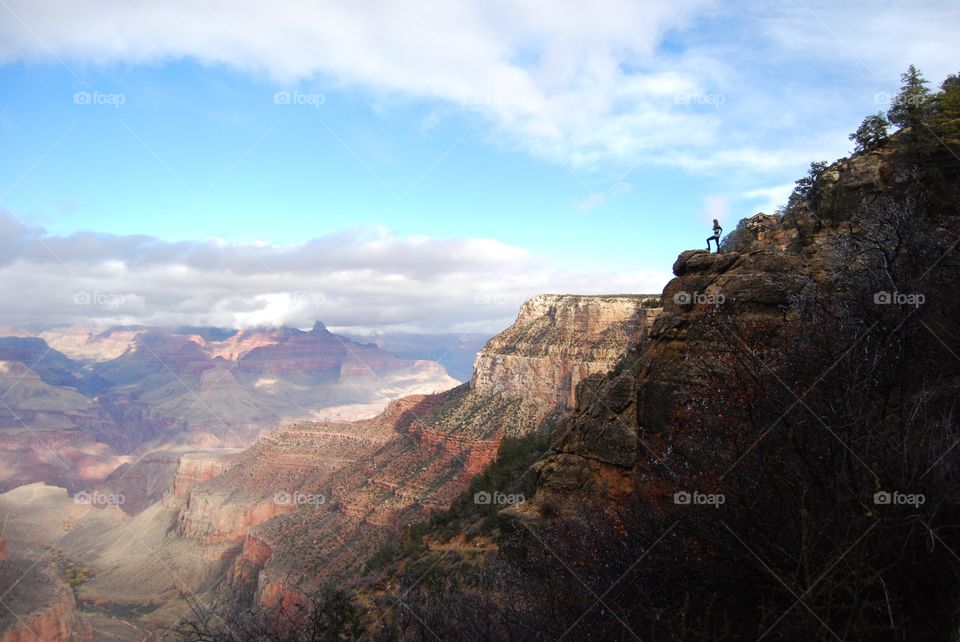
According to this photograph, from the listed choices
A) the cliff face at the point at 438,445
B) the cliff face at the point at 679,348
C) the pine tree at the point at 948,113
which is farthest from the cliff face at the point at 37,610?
the pine tree at the point at 948,113

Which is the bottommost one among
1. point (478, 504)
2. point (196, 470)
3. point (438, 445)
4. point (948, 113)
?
point (196, 470)

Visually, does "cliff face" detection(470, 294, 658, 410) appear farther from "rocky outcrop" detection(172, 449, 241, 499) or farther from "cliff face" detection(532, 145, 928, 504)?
A: "rocky outcrop" detection(172, 449, 241, 499)

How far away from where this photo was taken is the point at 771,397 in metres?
9.22

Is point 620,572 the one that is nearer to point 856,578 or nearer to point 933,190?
point 856,578

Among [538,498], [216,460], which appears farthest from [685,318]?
[216,460]

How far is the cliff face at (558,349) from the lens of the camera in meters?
68.7

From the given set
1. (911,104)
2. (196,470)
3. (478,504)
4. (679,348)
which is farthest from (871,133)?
(196,470)

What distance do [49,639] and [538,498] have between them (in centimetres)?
6560

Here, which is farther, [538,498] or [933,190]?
[933,190]

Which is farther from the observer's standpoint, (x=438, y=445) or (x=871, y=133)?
(x=438, y=445)

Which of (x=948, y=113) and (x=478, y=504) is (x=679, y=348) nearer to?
(x=948, y=113)

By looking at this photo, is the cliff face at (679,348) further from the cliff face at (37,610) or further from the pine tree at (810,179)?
the cliff face at (37,610)

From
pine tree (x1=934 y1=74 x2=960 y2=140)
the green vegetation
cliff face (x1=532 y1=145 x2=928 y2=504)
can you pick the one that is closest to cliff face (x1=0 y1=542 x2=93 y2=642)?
the green vegetation

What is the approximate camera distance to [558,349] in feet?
241
